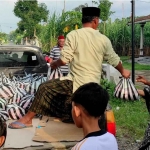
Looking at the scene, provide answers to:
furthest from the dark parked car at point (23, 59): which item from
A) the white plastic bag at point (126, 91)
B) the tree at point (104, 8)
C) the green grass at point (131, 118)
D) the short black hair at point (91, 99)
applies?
the tree at point (104, 8)

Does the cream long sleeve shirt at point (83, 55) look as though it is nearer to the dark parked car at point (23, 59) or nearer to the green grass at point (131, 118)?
the green grass at point (131, 118)

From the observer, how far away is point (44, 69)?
7.36m

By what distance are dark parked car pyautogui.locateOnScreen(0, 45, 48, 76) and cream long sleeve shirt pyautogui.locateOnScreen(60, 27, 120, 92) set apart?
3.44m

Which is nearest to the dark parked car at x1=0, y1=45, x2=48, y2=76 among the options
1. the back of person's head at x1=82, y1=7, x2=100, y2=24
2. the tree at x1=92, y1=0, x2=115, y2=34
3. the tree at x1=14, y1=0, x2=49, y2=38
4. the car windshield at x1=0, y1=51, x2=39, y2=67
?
the car windshield at x1=0, y1=51, x2=39, y2=67

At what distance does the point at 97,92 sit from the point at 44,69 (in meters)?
5.31

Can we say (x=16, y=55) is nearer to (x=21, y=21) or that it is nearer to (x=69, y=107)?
(x=69, y=107)

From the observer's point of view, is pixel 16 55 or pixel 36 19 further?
pixel 36 19

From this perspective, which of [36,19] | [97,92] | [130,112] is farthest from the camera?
[36,19]

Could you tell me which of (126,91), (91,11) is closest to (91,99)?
(91,11)

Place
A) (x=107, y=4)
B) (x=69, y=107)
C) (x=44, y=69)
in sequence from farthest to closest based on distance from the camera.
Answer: (x=107, y=4), (x=44, y=69), (x=69, y=107)

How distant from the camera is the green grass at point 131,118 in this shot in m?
5.67

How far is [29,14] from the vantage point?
3638 centimetres

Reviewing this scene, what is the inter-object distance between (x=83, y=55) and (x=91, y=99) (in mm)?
1865

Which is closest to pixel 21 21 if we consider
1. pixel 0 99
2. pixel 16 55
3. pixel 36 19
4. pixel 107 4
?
pixel 36 19
